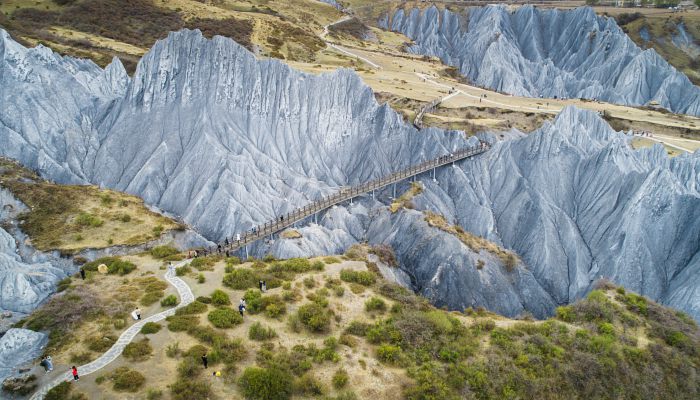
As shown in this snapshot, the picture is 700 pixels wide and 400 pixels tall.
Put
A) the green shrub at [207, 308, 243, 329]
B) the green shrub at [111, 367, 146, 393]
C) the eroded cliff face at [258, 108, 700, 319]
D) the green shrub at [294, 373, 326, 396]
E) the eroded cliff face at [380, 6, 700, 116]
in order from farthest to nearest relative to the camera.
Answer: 1. the eroded cliff face at [380, 6, 700, 116]
2. the eroded cliff face at [258, 108, 700, 319]
3. the green shrub at [207, 308, 243, 329]
4. the green shrub at [294, 373, 326, 396]
5. the green shrub at [111, 367, 146, 393]

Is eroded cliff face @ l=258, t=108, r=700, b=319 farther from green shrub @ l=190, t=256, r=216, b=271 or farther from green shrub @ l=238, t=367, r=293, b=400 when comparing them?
green shrub @ l=238, t=367, r=293, b=400

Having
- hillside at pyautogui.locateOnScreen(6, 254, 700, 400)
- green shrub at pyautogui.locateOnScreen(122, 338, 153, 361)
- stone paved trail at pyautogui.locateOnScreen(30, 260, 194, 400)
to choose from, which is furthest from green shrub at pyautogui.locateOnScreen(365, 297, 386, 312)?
green shrub at pyautogui.locateOnScreen(122, 338, 153, 361)

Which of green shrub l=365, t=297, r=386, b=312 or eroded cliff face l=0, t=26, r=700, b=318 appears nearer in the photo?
green shrub l=365, t=297, r=386, b=312

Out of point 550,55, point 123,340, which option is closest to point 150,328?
point 123,340

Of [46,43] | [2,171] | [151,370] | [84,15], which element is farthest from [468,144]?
[84,15]

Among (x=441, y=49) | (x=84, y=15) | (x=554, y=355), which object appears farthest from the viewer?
(x=441, y=49)

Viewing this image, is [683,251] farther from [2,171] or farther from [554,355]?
Answer: [2,171]
